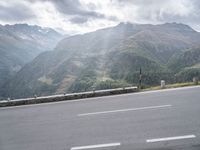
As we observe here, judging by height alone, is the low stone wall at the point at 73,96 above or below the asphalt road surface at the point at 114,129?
above

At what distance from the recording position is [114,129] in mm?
7914

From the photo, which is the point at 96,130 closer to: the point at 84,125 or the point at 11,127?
the point at 84,125

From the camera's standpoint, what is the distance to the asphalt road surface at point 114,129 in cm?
653

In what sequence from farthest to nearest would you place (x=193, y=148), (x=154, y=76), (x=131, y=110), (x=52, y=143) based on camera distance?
1. (x=154, y=76)
2. (x=131, y=110)
3. (x=52, y=143)
4. (x=193, y=148)

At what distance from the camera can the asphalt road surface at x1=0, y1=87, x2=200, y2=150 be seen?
653 centimetres

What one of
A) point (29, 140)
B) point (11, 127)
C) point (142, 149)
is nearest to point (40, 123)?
point (11, 127)

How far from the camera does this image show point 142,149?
6070mm

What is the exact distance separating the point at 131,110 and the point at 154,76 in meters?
150

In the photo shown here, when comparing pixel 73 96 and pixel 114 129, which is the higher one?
pixel 73 96

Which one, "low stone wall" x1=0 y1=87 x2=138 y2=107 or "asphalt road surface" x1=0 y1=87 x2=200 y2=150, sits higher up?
"low stone wall" x1=0 y1=87 x2=138 y2=107

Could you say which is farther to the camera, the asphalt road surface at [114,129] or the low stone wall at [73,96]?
the low stone wall at [73,96]

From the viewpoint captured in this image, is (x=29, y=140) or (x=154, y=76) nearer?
(x=29, y=140)

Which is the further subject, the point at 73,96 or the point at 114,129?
the point at 73,96

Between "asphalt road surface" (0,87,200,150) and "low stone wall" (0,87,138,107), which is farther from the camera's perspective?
"low stone wall" (0,87,138,107)
